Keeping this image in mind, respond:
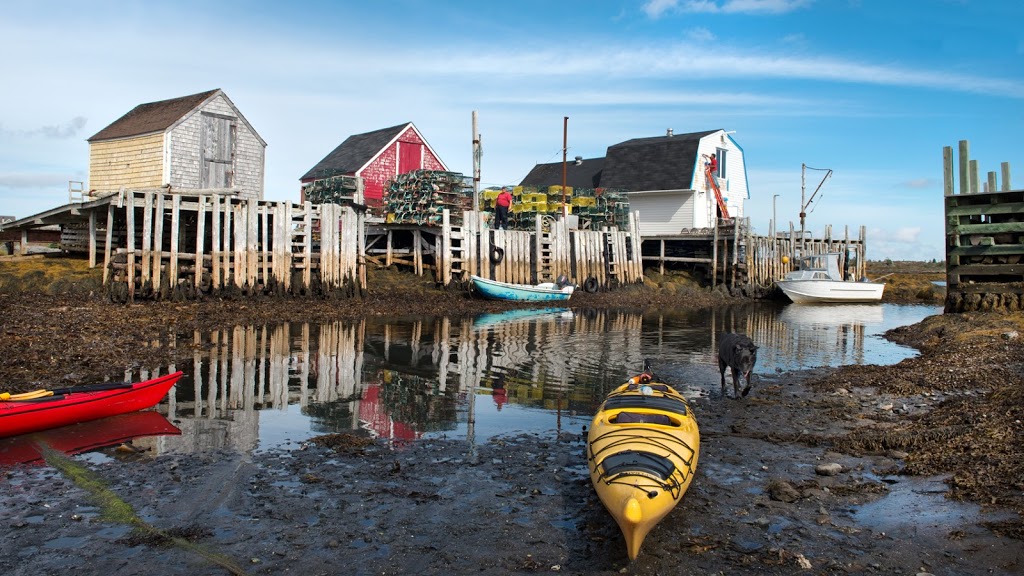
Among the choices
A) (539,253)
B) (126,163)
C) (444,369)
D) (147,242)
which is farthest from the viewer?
(539,253)

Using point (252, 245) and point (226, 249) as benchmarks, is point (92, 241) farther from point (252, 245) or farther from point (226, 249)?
point (252, 245)

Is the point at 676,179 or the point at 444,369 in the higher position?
the point at 676,179

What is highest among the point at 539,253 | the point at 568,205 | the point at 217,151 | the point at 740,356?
the point at 217,151

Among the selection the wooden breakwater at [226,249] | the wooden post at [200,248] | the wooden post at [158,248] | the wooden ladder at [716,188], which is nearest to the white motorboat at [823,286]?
the wooden ladder at [716,188]

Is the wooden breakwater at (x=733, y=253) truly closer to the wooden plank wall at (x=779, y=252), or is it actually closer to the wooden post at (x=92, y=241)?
the wooden plank wall at (x=779, y=252)

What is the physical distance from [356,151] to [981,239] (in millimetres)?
32875

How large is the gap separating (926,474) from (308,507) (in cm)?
633

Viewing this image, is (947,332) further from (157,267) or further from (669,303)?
(157,267)

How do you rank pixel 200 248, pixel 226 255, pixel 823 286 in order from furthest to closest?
pixel 823 286, pixel 226 255, pixel 200 248

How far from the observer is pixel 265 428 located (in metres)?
10.1

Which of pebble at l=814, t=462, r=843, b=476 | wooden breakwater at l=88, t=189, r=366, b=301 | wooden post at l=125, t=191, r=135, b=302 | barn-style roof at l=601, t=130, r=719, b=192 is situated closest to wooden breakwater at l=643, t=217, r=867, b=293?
barn-style roof at l=601, t=130, r=719, b=192

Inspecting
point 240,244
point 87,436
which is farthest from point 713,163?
point 87,436

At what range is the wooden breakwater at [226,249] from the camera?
74.4ft

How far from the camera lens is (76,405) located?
945 centimetres
